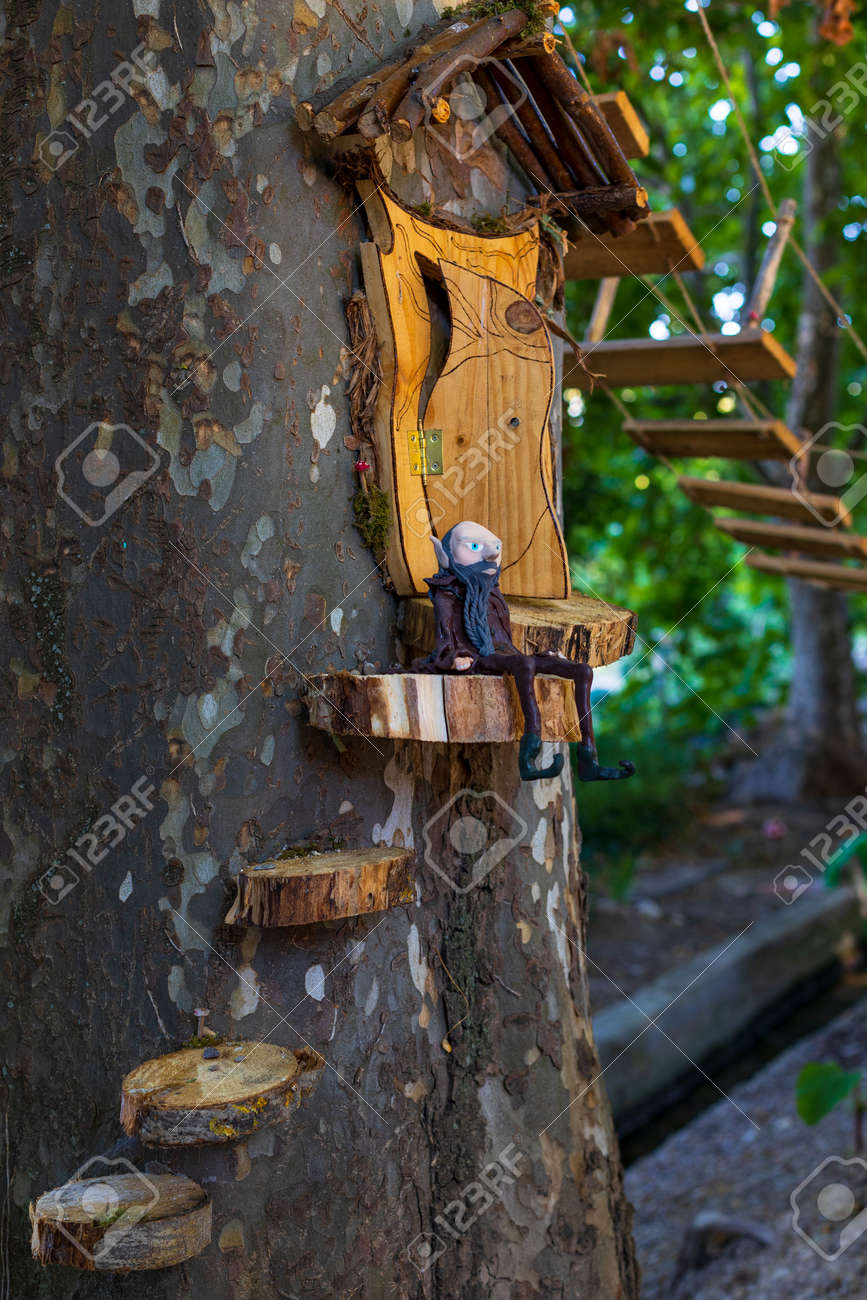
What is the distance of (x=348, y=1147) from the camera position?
1619 mm

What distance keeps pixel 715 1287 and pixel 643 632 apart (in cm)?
662

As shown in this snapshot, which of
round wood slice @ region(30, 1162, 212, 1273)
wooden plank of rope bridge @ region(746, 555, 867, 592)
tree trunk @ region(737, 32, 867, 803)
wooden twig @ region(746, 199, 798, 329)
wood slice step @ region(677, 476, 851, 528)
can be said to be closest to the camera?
round wood slice @ region(30, 1162, 212, 1273)

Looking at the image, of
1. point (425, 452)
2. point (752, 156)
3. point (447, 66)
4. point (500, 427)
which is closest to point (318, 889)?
point (425, 452)

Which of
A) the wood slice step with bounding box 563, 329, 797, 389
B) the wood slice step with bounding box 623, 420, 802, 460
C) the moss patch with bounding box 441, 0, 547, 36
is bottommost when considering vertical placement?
the wood slice step with bounding box 623, 420, 802, 460

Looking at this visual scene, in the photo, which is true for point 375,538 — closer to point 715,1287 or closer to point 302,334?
point 302,334

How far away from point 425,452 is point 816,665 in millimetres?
6527

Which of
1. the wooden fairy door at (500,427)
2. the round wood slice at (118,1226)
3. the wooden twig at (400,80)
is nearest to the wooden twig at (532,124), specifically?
the wooden twig at (400,80)

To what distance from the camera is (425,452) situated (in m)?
1.75

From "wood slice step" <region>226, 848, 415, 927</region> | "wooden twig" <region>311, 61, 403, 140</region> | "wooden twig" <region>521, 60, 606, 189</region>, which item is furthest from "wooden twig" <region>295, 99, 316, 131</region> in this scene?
"wood slice step" <region>226, 848, 415, 927</region>

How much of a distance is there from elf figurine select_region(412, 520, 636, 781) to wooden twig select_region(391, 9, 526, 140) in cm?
61

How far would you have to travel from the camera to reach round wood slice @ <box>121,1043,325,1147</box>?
1.31 metres

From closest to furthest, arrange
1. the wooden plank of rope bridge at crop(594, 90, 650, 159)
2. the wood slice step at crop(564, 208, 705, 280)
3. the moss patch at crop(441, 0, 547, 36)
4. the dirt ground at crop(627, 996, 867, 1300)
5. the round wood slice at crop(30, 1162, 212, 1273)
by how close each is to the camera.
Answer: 1. the round wood slice at crop(30, 1162, 212, 1273)
2. the moss patch at crop(441, 0, 547, 36)
3. the wooden plank of rope bridge at crop(594, 90, 650, 159)
4. the wood slice step at crop(564, 208, 705, 280)
5. the dirt ground at crop(627, 996, 867, 1300)

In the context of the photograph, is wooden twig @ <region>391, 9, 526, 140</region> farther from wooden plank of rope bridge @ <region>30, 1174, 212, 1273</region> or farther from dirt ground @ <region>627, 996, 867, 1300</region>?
dirt ground @ <region>627, 996, 867, 1300</region>

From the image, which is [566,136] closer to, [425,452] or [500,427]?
[500,427]
